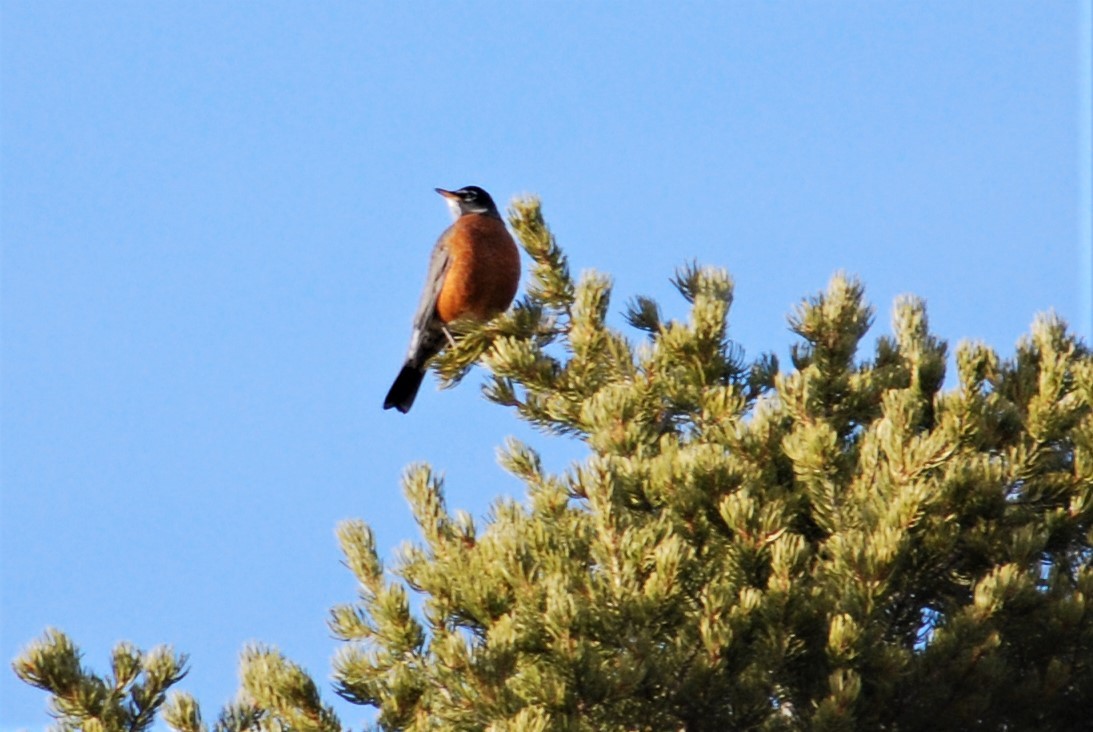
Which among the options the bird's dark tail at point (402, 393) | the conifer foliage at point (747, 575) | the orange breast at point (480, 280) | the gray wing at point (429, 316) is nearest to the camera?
the conifer foliage at point (747, 575)

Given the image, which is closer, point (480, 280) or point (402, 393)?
point (480, 280)

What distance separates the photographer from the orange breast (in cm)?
863

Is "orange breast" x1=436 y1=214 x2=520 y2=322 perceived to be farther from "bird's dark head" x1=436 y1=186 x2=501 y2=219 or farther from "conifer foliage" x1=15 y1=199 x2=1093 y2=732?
"conifer foliage" x1=15 y1=199 x2=1093 y2=732

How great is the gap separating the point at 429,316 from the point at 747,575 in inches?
191

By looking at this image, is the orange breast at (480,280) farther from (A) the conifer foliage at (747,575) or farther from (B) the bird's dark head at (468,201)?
(A) the conifer foliage at (747,575)

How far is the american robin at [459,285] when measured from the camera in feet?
28.3

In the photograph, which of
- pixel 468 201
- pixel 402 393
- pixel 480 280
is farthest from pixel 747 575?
pixel 468 201

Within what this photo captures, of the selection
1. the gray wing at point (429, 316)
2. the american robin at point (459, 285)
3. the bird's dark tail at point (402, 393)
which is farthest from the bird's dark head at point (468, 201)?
the bird's dark tail at point (402, 393)

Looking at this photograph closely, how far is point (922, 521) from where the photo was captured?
4262 mm

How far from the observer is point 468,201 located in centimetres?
1004

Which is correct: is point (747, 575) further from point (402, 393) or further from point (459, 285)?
point (402, 393)

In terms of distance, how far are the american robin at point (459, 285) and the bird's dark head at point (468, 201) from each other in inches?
21.0

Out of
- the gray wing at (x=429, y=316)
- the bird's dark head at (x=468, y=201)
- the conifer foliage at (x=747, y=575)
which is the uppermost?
the bird's dark head at (x=468, y=201)

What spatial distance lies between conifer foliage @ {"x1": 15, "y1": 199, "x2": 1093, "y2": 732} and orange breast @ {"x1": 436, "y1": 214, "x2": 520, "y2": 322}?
343 centimetres
